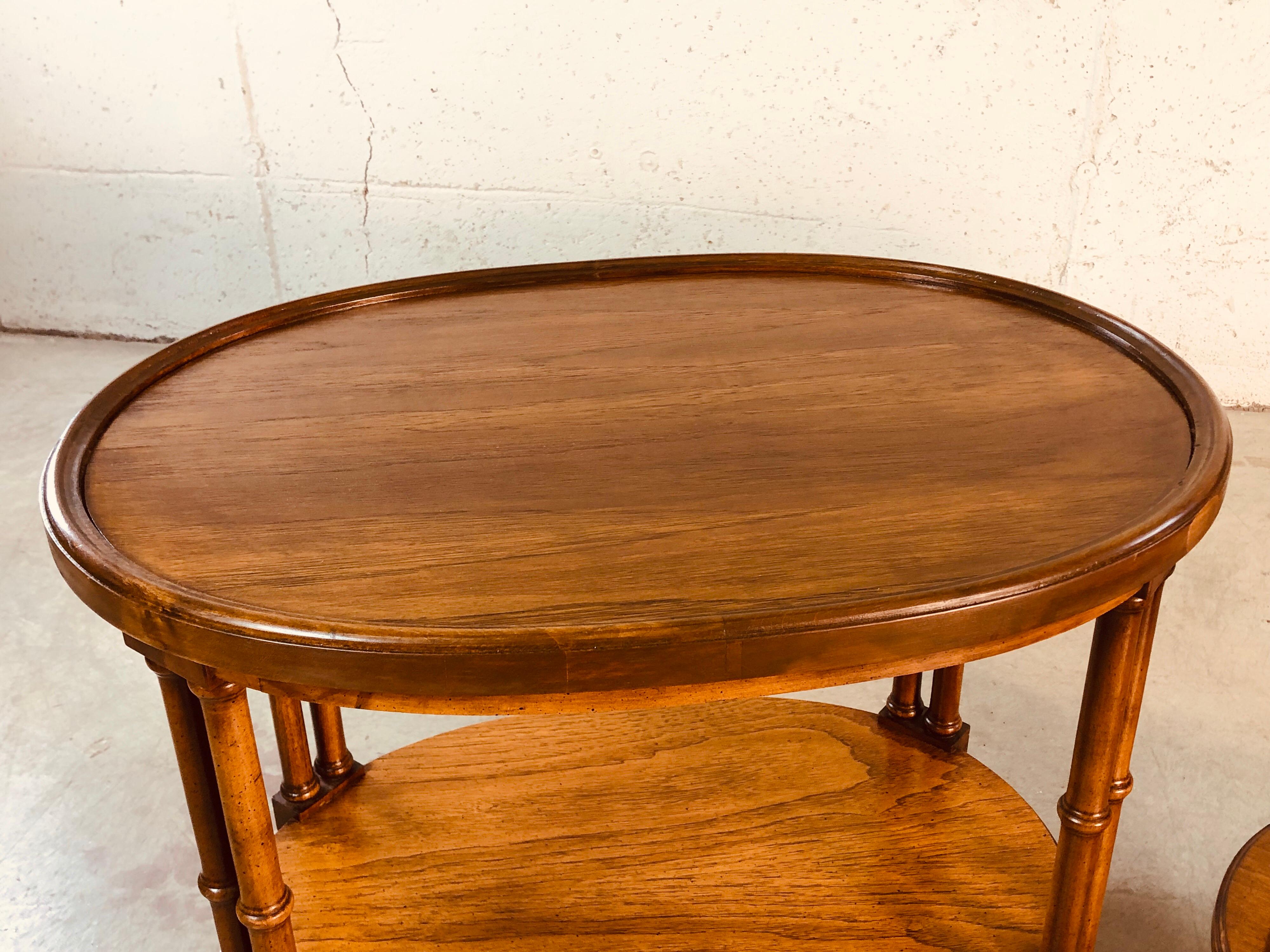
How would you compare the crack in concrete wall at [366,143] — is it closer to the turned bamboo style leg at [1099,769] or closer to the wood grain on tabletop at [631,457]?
the wood grain on tabletop at [631,457]

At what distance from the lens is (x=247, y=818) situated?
112cm

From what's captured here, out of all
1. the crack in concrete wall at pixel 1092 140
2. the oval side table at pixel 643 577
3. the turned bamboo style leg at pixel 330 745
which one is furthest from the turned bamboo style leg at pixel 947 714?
the crack in concrete wall at pixel 1092 140

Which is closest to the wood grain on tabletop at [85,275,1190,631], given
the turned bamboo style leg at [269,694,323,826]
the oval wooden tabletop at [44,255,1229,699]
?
the oval wooden tabletop at [44,255,1229,699]

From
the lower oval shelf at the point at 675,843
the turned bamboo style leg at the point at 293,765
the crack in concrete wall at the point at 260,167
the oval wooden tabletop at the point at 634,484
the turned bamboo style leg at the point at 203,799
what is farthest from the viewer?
the crack in concrete wall at the point at 260,167

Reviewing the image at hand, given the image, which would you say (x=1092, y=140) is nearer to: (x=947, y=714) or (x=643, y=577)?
(x=947, y=714)

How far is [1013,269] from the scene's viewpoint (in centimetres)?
335

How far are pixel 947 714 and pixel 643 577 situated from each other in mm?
969

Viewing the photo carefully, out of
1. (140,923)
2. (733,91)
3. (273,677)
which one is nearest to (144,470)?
(273,677)

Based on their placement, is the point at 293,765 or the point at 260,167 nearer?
the point at 293,765

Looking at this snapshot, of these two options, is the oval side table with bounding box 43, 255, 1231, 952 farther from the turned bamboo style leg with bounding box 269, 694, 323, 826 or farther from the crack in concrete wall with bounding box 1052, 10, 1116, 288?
the crack in concrete wall with bounding box 1052, 10, 1116, 288

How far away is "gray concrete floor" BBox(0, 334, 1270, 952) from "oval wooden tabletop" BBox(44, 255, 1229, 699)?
0.83 metres

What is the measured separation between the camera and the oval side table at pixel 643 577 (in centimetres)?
98

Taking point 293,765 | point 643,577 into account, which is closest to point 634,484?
point 643,577

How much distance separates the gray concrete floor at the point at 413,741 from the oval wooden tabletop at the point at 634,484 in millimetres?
832
